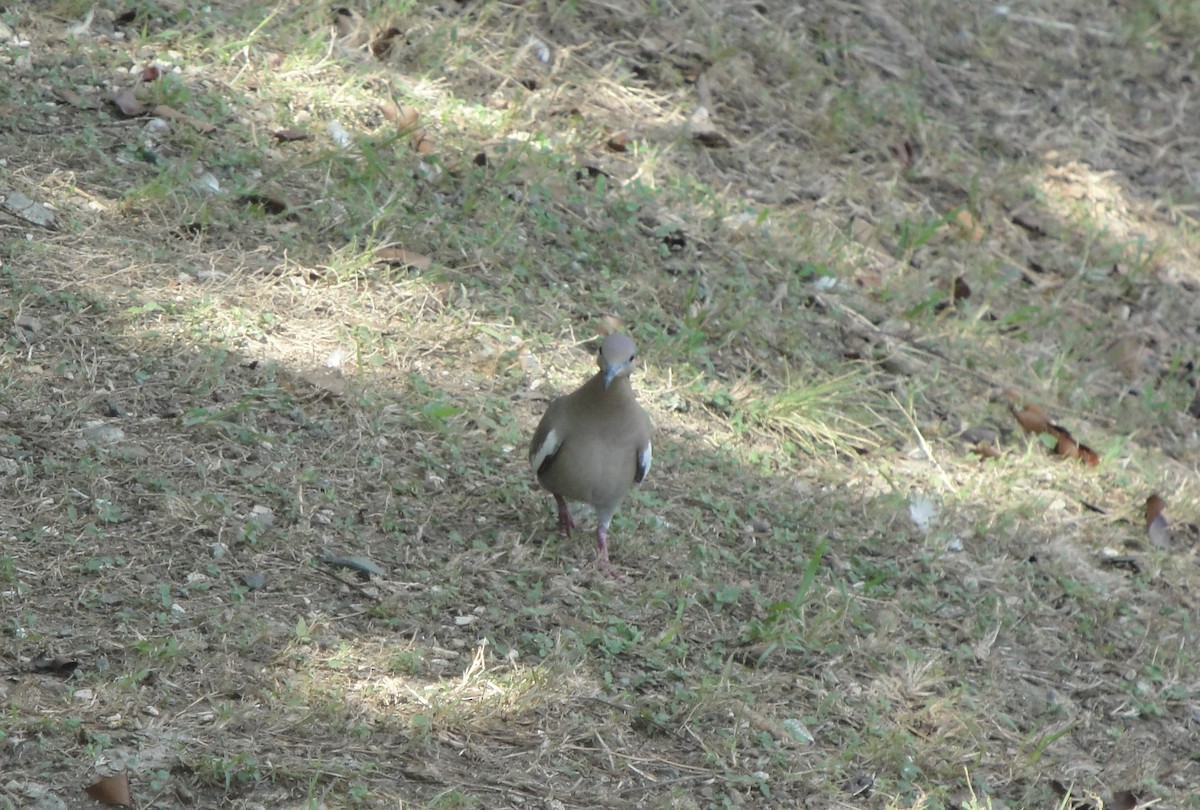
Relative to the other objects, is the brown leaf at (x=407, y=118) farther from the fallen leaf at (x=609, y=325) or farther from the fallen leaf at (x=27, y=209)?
the fallen leaf at (x=27, y=209)

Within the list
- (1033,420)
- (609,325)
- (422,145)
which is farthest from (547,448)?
(1033,420)

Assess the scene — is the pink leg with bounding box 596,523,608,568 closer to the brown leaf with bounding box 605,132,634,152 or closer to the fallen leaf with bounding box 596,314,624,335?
the fallen leaf with bounding box 596,314,624,335

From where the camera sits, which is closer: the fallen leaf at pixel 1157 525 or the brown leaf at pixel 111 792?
the brown leaf at pixel 111 792

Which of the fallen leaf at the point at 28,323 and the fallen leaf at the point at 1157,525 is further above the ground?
the fallen leaf at the point at 28,323

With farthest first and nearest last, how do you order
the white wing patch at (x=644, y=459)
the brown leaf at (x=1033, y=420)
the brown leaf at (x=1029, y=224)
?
the brown leaf at (x=1029, y=224), the brown leaf at (x=1033, y=420), the white wing patch at (x=644, y=459)

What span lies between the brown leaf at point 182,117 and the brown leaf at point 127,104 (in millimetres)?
62

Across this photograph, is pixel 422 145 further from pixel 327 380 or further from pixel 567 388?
pixel 327 380

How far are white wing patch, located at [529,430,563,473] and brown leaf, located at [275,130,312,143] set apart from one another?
2.13 m

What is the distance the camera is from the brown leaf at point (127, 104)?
5.54 meters

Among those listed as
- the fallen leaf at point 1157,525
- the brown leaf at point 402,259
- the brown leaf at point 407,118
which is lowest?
the fallen leaf at point 1157,525

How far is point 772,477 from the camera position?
521cm

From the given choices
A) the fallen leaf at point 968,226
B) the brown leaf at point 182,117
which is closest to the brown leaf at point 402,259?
the brown leaf at point 182,117

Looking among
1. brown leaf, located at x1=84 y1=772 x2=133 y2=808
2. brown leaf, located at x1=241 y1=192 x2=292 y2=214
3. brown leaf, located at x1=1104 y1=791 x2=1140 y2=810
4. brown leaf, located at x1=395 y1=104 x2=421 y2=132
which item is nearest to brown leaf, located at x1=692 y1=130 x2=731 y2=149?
brown leaf, located at x1=395 y1=104 x2=421 y2=132

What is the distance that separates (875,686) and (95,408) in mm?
2464
